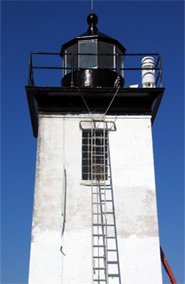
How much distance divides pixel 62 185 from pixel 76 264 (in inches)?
82.4

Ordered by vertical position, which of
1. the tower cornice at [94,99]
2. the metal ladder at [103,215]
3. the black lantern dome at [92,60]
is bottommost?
the metal ladder at [103,215]

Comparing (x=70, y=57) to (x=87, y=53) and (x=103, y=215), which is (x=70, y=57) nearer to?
(x=87, y=53)

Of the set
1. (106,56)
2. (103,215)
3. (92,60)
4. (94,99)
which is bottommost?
(103,215)

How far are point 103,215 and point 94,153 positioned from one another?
181 centimetres

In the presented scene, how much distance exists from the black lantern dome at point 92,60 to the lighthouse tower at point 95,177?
0.12 ft

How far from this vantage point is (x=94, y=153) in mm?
13734

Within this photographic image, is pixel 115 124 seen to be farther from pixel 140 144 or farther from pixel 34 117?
pixel 34 117

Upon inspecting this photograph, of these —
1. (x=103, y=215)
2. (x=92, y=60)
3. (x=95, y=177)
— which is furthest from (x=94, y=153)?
(x=92, y=60)

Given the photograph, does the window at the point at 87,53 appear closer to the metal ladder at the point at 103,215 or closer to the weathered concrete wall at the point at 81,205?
the weathered concrete wall at the point at 81,205

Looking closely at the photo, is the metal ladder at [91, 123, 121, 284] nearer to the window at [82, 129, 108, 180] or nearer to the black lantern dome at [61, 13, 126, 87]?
the window at [82, 129, 108, 180]

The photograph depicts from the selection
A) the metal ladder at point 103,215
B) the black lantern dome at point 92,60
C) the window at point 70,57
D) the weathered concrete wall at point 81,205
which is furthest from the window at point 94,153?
the window at point 70,57

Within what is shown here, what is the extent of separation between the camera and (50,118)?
45.9ft

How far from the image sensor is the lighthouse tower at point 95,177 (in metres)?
12.4

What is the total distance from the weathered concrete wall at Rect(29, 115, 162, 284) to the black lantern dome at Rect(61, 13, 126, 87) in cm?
144
